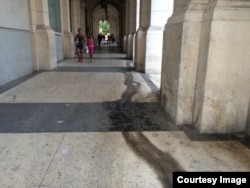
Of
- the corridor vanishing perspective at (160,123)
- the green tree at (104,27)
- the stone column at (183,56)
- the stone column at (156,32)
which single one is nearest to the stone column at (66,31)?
the stone column at (156,32)

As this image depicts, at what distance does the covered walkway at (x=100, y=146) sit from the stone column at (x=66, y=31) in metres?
10.5

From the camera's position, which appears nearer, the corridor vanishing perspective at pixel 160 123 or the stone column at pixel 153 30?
the corridor vanishing perspective at pixel 160 123

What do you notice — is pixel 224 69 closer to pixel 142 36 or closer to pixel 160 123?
pixel 160 123

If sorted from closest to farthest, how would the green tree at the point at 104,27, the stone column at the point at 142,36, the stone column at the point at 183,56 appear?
the stone column at the point at 183,56
the stone column at the point at 142,36
the green tree at the point at 104,27

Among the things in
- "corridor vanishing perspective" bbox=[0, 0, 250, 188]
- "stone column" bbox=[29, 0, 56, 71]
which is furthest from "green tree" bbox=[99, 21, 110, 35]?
"corridor vanishing perspective" bbox=[0, 0, 250, 188]

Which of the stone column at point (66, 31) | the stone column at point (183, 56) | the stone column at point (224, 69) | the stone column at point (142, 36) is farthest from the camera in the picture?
the stone column at point (66, 31)

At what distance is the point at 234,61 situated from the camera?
323 cm

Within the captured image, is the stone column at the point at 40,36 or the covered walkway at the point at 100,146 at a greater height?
the stone column at the point at 40,36

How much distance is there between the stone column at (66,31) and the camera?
1459 centimetres

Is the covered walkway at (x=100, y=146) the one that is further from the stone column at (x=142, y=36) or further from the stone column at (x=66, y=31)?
the stone column at (x=66, y=31)

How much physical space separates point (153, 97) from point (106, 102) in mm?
1164

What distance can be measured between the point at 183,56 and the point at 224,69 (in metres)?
0.63

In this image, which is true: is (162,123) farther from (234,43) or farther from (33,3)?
(33,3)

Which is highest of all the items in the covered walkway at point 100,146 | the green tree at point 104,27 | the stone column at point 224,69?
the green tree at point 104,27
